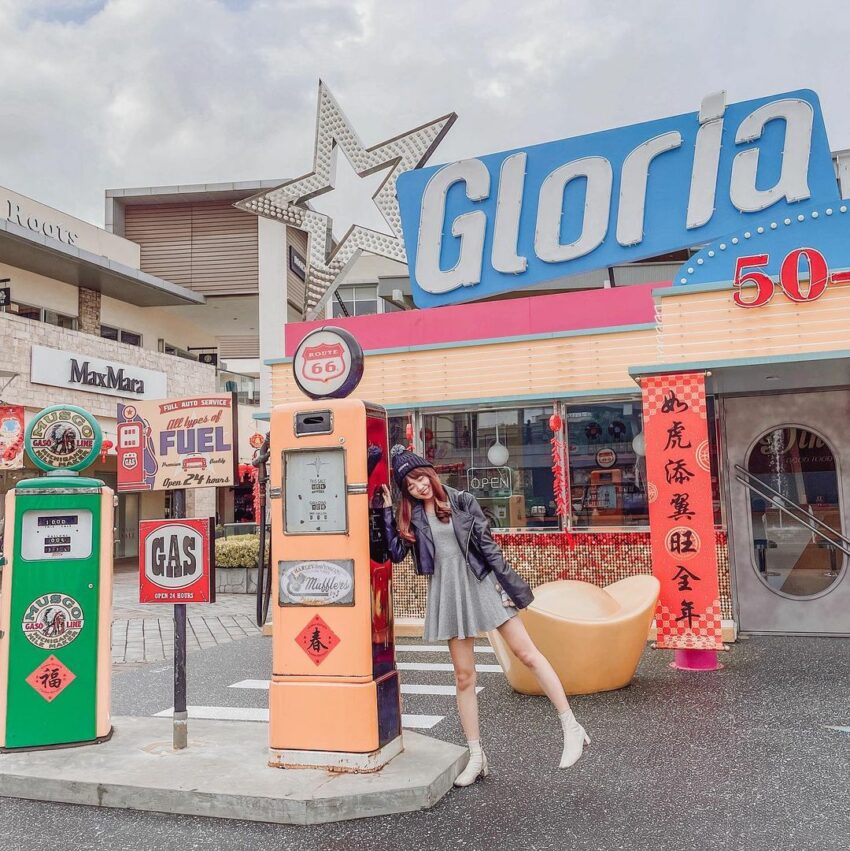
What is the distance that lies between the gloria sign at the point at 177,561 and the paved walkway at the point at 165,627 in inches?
168

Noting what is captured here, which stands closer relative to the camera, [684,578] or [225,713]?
[225,713]

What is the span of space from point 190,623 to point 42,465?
6997mm

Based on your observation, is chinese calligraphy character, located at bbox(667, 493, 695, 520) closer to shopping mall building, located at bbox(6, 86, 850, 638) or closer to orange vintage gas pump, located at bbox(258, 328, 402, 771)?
shopping mall building, located at bbox(6, 86, 850, 638)

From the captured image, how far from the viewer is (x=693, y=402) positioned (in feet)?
24.8

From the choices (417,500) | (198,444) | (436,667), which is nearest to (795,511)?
(436,667)

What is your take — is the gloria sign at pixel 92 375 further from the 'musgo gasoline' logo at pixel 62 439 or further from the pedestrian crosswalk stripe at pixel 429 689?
the pedestrian crosswalk stripe at pixel 429 689

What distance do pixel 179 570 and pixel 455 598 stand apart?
6.20ft

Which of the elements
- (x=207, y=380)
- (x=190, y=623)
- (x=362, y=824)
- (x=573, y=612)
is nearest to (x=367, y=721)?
(x=362, y=824)

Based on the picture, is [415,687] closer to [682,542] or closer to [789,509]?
[682,542]

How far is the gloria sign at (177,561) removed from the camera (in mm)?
5199

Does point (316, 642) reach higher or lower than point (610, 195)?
lower

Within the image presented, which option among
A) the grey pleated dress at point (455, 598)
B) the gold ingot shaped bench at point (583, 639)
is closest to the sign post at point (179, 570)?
the grey pleated dress at point (455, 598)

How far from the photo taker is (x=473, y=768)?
4648mm

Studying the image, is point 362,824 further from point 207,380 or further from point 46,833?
point 207,380
